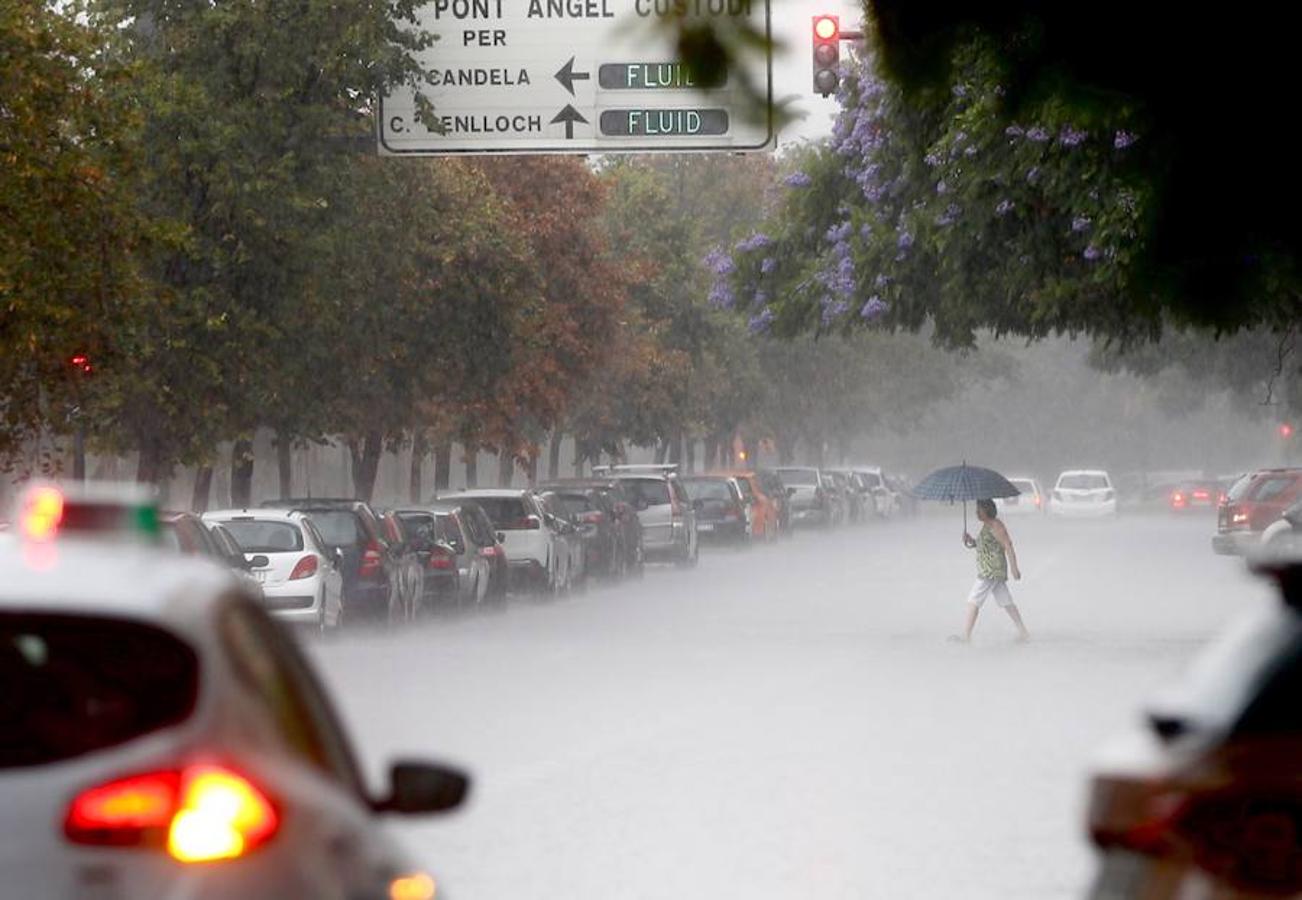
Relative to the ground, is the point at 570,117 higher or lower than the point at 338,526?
higher

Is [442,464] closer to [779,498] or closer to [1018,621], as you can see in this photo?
[779,498]

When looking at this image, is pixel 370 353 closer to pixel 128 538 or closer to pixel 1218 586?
pixel 1218 586

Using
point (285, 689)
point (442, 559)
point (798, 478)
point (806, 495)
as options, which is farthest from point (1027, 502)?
point (285, 689)

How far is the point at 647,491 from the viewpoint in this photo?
2124 inches

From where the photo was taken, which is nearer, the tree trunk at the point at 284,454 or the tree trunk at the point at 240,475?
the tree trunk at the point at 240,475

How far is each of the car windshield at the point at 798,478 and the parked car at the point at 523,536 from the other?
3884 centimetres

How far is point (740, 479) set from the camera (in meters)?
67.4

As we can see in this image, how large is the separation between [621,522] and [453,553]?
12.2m

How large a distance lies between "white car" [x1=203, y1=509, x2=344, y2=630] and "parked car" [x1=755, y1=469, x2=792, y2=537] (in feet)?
140

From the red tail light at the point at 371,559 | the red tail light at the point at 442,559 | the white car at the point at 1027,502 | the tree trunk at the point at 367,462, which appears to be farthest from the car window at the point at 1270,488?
the white car at the point at 1027,502

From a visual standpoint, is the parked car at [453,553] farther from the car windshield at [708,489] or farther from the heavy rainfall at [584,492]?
the car windshield at [708,489]

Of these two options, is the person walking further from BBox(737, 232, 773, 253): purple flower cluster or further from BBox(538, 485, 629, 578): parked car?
BBox(538, 485, 629, 578): parked car

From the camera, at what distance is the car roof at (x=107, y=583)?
5074 millimetres

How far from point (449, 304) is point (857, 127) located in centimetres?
1595
